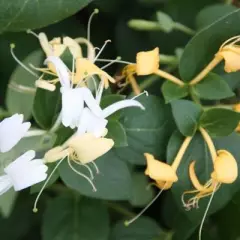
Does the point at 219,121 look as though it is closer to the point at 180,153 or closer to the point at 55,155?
the point at 180,153

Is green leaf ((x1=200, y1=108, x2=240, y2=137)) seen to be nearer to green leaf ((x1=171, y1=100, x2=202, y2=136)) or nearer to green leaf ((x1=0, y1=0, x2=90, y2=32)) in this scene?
green leaf ((x1=171, y1=100, x2=202, y2=136))

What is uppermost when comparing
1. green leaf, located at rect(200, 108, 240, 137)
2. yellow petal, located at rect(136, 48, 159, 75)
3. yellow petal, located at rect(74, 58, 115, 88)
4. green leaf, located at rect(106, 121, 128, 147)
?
yellow petal, located at rect(74, 58, 115, 88)

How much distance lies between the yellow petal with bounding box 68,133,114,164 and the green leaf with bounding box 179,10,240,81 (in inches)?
6.4

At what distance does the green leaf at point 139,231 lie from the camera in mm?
779

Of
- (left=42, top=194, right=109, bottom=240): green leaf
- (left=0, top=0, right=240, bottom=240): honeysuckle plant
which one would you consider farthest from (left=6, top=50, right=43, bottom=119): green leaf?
(left=42, top=194, right=109, bottom=240): green leaf

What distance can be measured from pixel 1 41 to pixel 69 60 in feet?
0.82

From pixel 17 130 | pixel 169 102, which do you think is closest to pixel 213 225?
pixel 169 102

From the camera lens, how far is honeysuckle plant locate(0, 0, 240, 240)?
1.79ft

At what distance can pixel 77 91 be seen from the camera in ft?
1.80

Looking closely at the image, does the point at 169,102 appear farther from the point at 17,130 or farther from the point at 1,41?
the point at 1,41

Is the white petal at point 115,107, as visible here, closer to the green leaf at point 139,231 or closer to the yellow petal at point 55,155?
the yellow petal at point 55,155

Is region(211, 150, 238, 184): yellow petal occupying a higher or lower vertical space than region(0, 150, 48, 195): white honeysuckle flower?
lower

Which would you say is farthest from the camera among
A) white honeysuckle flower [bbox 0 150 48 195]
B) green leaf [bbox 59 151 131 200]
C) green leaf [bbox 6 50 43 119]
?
green leaf [bbox 6 50 43 119]

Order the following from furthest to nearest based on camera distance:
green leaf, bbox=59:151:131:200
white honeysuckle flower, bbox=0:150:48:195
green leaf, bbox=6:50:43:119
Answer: green leaf, bbox=6:50:43:119 → green leaf, bbox=59:151:131:200 → white honeysuckle flower, bbox=0:150:48:195
